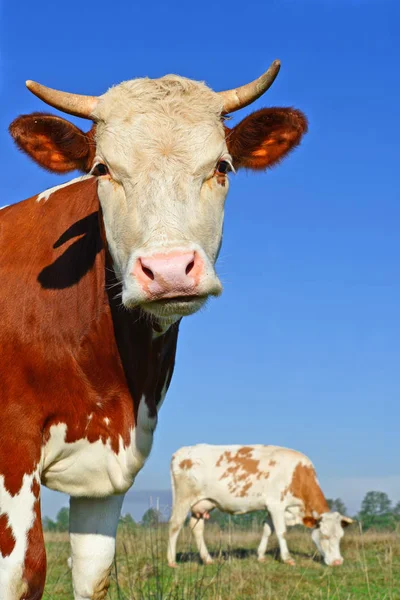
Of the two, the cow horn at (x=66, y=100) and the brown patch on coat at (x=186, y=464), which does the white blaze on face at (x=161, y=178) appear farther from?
the brown patch on coat at (x=186, y=464)

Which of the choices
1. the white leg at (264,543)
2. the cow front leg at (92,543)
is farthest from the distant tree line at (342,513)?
Answer: the cow front leg at (92,543)

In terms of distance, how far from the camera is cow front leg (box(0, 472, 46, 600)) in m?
4.70

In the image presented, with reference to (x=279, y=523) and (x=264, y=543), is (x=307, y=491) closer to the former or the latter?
(x=279, y=523)

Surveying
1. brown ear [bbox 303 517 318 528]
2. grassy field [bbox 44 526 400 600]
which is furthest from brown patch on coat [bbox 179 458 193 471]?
brown ear [bbox 303 517 318 528]

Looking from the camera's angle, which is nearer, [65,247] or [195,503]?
[65,247]

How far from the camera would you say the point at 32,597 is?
15.6 feet

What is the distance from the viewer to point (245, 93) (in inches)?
214

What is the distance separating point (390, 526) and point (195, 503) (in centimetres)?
534

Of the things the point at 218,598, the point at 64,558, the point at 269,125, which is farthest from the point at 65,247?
the point at 64,558

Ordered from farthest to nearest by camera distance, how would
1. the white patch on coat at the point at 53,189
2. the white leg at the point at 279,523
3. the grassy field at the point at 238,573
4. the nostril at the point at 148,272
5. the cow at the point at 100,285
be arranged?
the white leg at the point at 279,523 → the grassy field at the point at 238,573 → the white patch on coat at the point at 53,189 → the cow at the point at 100,285 → the nostril at the point at 148,272

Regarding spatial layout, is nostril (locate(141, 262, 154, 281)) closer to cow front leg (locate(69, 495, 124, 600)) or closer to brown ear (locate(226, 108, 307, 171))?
brown ear (locate(226, 108, 307, 171))

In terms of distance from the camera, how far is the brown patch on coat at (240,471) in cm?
2305

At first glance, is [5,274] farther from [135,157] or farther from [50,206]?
[135,157]

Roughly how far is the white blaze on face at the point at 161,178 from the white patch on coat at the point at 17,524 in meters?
1.34
